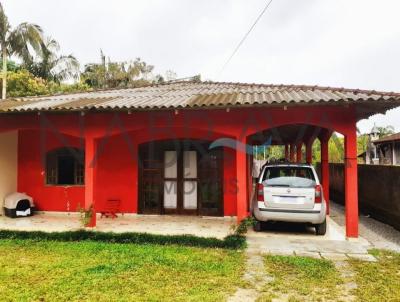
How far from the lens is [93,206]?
778 centimetres

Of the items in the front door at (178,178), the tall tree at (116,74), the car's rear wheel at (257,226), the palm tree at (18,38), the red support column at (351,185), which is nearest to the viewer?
the red support column at (351,185)

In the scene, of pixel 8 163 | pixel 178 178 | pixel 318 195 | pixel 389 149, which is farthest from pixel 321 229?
pixel 389 149

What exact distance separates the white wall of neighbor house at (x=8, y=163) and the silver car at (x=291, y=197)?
7.51 m

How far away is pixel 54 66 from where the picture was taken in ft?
86.9

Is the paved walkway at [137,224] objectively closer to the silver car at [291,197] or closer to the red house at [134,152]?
the red house at [134,152]

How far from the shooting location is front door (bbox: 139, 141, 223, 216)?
9570mm

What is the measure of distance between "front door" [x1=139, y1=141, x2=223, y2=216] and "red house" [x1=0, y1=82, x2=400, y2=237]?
0.03 m

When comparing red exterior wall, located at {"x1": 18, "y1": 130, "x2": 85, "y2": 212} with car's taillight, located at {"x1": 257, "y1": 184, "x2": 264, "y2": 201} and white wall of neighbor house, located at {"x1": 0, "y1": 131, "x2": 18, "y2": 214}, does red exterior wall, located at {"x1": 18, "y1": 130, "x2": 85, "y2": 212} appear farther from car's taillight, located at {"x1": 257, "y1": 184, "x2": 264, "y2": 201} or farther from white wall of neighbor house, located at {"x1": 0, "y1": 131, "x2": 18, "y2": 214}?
car's taillight, located at {"x1": 257, "y1": 184, "x2": 264, "y2": 201}

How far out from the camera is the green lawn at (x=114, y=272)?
4215 millimetres

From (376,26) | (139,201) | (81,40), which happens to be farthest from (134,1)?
(81,40)

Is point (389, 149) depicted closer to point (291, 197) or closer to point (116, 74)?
point (291, 197)

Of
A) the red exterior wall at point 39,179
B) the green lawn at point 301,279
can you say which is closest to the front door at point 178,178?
the red exterior wall at point 39,179

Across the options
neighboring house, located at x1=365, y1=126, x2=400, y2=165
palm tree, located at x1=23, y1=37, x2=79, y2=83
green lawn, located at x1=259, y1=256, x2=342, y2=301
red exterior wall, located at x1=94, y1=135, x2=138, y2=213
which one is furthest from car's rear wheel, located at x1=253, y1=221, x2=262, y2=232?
palm tree, located at x1=23, y1=37, x2=79, y2=83

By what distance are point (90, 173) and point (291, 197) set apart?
4787 mm
